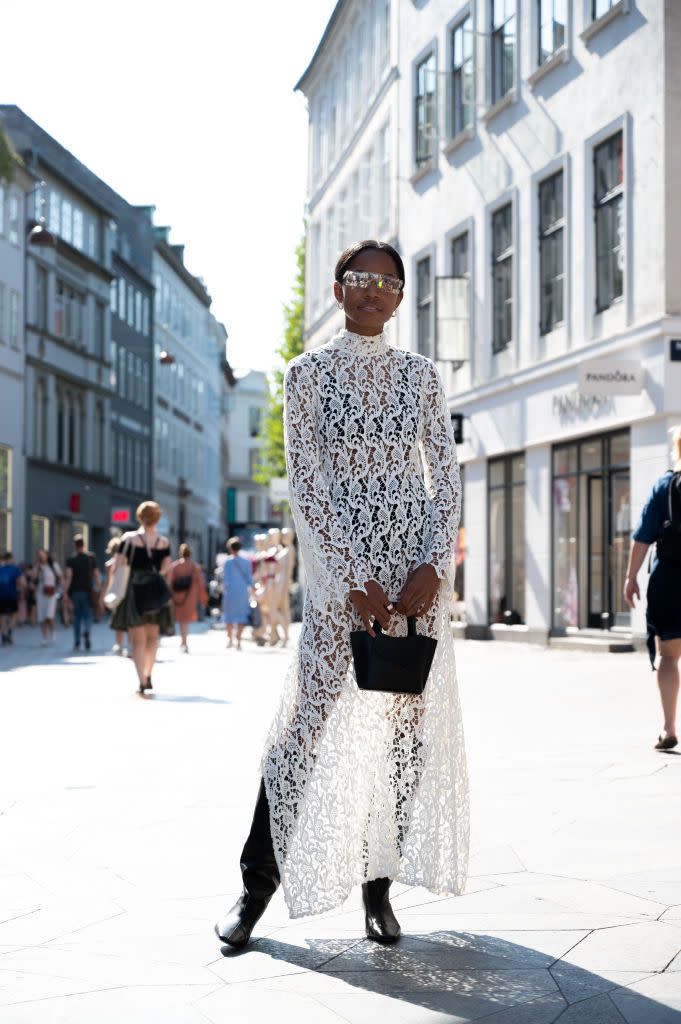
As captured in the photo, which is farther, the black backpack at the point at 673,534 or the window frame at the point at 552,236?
the window frame at the point at 552,236

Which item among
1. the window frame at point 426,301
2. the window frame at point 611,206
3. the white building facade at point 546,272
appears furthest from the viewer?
the window frame at point 426,301

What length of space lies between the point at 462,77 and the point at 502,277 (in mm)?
4433

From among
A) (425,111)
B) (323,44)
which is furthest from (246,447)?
(425,111)

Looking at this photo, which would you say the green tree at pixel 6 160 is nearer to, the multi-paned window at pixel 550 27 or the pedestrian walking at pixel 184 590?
the pedestrian walking at pixel 184 590

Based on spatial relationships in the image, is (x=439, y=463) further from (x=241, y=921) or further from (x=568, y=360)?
(x=568, y=360)

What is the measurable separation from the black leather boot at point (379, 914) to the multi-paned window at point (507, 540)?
22645 mm

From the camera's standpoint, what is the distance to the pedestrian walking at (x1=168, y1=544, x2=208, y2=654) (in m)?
25.6

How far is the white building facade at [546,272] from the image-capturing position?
21.6 meters

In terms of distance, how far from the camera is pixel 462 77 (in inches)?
1188

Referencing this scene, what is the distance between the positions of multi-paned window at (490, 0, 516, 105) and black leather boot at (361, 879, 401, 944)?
24.0 metres

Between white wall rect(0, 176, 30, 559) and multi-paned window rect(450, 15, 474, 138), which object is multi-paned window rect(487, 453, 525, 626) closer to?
multi-paned window rect(450, 15, 474, 138)

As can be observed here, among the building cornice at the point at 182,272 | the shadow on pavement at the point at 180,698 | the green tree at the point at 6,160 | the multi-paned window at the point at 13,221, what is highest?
the building cornice at the point at 182,272

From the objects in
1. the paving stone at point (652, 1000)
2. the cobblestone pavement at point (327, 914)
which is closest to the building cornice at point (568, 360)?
the cobblestone pavement at point (327, 914)

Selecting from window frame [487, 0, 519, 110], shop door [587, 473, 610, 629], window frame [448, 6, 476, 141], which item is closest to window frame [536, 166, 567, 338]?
window frame [487, 0, 519, 110]
